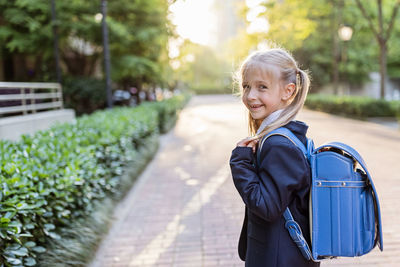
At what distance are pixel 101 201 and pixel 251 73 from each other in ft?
12.1

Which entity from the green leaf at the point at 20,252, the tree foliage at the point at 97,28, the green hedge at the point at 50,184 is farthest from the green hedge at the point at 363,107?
the green leaf at the point at 20,252

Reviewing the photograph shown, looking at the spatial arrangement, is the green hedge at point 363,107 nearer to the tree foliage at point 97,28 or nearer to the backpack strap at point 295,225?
the tree foliage at point 97,28

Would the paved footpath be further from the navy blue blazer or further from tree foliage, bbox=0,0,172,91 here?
tree foliage, bbox=0,0,172,91

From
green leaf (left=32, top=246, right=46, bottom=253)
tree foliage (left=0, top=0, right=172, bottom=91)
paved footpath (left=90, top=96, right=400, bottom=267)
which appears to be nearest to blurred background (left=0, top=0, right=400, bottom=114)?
tree foliage (left=0, top=0, right=172, bottom=91)

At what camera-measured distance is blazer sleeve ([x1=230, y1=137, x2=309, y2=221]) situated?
144 centimetres

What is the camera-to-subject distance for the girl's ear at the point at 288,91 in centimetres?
160

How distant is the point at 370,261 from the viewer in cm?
349

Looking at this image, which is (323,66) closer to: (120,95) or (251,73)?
(120,95)

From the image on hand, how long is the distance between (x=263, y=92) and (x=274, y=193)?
0.45 metres

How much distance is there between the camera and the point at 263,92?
1.59 meters

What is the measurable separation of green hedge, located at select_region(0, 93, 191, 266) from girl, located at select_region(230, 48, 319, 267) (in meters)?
1.68

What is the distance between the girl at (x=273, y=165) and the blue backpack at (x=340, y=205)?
6 centimetres

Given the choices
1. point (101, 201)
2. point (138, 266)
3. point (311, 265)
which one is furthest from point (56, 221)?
point (311, 265)

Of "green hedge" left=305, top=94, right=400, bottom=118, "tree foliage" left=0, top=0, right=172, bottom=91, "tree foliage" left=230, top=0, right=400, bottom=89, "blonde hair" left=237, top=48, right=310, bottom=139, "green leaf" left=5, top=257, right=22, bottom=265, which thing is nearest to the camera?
"blonde hair" left=237, top=48, right=310, bottom=139
